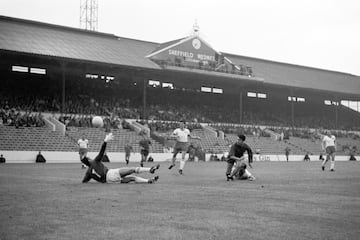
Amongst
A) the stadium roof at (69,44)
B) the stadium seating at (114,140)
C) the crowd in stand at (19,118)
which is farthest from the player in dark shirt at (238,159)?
the stadium roof at (69,44)

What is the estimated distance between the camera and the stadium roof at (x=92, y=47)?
151 ft

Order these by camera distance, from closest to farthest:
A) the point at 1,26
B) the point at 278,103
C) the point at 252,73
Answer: the point at 1,26, the point at 252,73, the point at 278,103

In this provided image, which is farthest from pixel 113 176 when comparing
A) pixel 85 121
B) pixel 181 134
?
pixel 85 121

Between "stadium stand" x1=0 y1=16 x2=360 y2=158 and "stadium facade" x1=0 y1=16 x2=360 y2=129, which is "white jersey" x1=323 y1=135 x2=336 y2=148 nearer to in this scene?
"stadium stand" x1=0 y1=16 x2=360 y2=158

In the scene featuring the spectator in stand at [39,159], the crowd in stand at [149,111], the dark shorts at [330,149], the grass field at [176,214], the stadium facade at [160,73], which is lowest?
the spectator in stand at [39,159]

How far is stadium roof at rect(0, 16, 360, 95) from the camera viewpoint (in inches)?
1808

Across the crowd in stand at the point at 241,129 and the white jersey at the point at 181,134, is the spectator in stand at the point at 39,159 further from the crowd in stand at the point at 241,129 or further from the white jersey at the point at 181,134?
the crowd in stand at the point at 241,129

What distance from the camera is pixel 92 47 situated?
169 feet

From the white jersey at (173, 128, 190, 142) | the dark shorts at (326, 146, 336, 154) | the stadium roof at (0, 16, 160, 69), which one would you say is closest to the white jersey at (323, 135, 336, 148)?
the dark shorts at (326, 146, 336, 154)

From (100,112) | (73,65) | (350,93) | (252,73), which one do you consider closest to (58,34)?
(73,65)

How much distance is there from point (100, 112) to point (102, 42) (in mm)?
8290

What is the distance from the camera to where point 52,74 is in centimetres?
5222

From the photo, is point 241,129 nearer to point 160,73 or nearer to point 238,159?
point 160,73

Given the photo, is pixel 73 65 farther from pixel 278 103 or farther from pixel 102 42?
pixel 278 103
